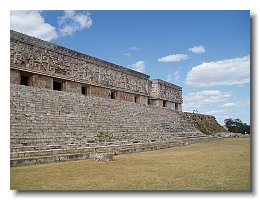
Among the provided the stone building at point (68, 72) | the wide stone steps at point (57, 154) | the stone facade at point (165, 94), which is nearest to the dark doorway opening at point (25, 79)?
the stone building at point (68, 72)

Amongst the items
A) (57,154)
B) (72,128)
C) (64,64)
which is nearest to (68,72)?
(64,64)

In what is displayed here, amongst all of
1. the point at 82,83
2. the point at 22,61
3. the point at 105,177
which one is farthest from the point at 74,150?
the point at 82,83

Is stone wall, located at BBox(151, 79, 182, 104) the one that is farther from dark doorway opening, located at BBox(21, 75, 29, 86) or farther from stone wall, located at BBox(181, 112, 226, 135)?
dark doorway opening, located at BBox(21, 75, 29, 86)

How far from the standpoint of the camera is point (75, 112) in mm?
12664

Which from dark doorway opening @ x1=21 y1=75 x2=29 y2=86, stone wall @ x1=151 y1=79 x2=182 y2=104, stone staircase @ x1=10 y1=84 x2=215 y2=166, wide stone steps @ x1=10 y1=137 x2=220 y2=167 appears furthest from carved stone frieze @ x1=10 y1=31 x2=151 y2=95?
wide stone steps @ x1=10 y1=137 x2=220 y2=167

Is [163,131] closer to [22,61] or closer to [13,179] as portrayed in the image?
[22,61]

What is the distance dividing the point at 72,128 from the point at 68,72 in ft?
21.8

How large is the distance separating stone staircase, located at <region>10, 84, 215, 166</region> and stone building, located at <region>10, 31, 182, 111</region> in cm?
204

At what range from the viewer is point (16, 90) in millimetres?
11594

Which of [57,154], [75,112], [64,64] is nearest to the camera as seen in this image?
[57,154]

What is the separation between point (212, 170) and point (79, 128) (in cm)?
614

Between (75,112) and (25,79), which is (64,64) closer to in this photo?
(25,79)

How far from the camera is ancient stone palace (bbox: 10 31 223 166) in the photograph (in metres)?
8.76
